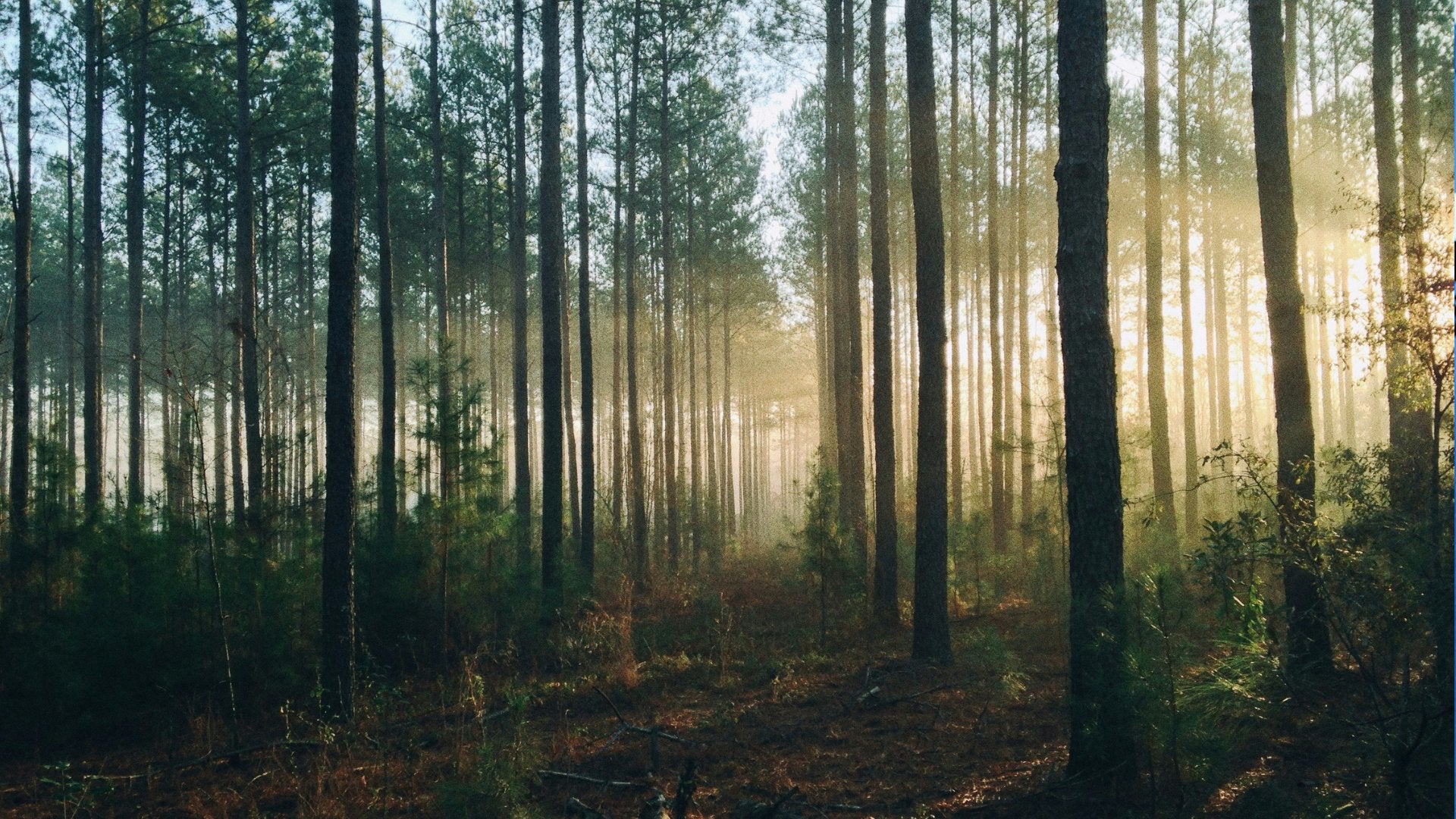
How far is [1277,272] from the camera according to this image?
7.09 m

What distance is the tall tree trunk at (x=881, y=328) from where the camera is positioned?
1034 cm

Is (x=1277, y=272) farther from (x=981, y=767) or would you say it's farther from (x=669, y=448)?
(x=669, y=448)

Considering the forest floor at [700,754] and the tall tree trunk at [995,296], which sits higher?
the tall tree trunk at [995,296]

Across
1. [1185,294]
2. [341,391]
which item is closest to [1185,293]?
[1185,294]

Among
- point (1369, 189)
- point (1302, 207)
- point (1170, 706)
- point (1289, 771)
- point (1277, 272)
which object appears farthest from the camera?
point (1302, 207)

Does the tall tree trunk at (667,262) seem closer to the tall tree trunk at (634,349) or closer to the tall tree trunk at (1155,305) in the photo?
the tall tree trunk at (634,349)

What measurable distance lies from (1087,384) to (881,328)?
17.3 ft

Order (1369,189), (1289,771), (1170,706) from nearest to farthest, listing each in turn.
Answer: (1170,706)
(1289,771)
(1369,189)

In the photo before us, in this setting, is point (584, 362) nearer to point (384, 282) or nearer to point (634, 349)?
point (634, 349)

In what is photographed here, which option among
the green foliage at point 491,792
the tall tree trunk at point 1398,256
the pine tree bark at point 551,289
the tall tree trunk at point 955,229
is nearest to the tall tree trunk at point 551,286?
the pine tree bark at point 551,289

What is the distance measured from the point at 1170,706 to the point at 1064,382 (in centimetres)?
217

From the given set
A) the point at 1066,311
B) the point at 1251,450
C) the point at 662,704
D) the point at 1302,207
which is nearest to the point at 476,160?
the point at 662,704

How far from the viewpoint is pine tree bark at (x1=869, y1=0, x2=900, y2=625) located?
1034cm

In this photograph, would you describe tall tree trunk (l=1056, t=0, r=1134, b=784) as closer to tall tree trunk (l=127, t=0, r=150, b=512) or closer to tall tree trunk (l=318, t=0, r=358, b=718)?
tall tree trunk (l=318, t=0, r=358, b=718)
